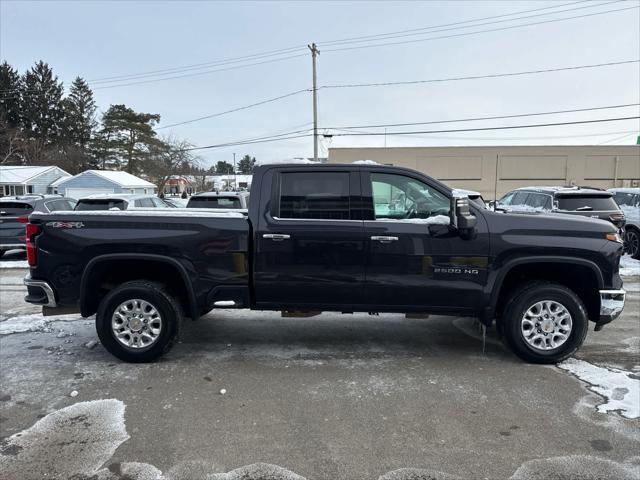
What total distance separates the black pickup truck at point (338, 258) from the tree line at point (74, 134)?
5233 centimetres

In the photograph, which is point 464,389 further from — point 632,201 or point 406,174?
point 632,201

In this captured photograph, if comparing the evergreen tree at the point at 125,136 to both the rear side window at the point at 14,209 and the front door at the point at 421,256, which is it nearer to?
the rear side window at the point at 14,209

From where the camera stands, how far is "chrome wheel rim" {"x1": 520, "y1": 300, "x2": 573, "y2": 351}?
459cm

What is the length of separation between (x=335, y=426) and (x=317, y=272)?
59.9 inches

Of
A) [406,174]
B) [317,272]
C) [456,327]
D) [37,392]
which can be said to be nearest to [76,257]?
[37,392]

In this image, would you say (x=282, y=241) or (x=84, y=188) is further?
(x=84, y=188)

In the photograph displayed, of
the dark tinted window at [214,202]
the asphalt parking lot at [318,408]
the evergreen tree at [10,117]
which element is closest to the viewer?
the asphalt parking lot at [318,408]

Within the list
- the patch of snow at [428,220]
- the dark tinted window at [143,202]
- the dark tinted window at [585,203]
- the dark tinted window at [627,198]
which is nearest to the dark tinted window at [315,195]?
the patch of snow at [428,220]

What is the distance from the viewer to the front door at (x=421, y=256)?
4469 millimetres

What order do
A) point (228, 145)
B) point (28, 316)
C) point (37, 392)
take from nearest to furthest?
point (37, 392) < point (28, 316) < point (228, 145)

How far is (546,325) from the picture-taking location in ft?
15.1

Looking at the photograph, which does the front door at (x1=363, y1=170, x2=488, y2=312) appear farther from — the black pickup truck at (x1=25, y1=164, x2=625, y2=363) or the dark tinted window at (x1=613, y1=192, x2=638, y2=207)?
the dark tinted window at (x1=613, y1=192, x2=638, y2=207)

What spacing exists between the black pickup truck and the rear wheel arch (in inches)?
0.8

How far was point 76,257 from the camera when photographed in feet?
15.2
